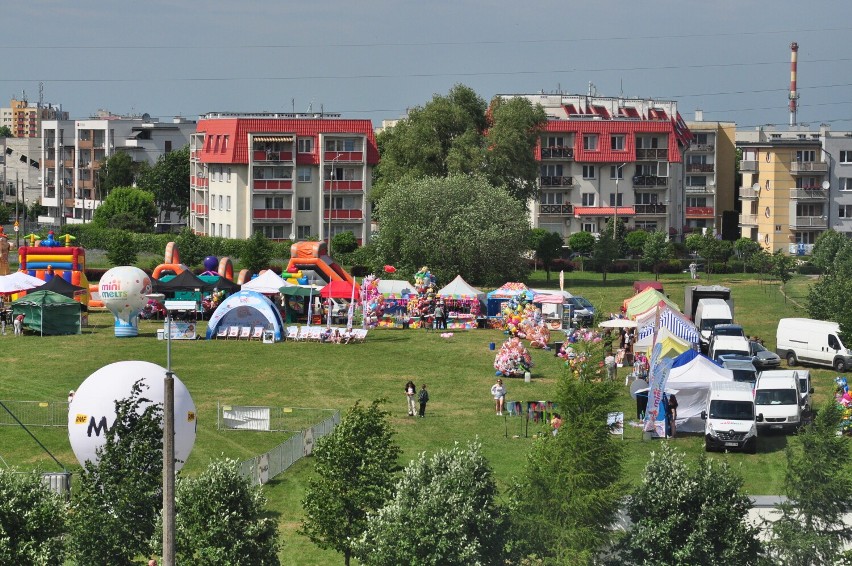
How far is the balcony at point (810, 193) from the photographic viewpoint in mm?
103000

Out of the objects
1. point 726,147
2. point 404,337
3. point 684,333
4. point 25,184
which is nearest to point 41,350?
point 404,337

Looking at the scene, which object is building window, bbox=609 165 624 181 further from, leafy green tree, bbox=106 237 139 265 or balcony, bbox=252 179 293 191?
leafy green tree, bbox=106 237 139 265

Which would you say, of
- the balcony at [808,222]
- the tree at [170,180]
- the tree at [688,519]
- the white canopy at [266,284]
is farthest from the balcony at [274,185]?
the tree at [688,519]

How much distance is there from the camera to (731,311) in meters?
57.4

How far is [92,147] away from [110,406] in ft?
435

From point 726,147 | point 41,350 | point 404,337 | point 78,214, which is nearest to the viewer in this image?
point 41,350

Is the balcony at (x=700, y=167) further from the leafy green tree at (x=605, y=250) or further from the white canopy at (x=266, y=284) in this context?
the white canopy at (x=266, y=284)

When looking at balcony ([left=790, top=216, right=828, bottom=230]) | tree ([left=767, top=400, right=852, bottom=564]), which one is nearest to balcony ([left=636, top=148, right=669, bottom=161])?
balcony ([left=790, top=216, right=828, bottom=230])

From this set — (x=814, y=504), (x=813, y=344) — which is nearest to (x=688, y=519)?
(x=814, y=504)

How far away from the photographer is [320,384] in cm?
4731

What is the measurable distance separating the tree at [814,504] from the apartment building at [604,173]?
8326 centimetres

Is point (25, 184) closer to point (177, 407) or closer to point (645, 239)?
point (645, 239)

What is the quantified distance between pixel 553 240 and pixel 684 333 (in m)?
41.6

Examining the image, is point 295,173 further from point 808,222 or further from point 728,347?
point 728,347
